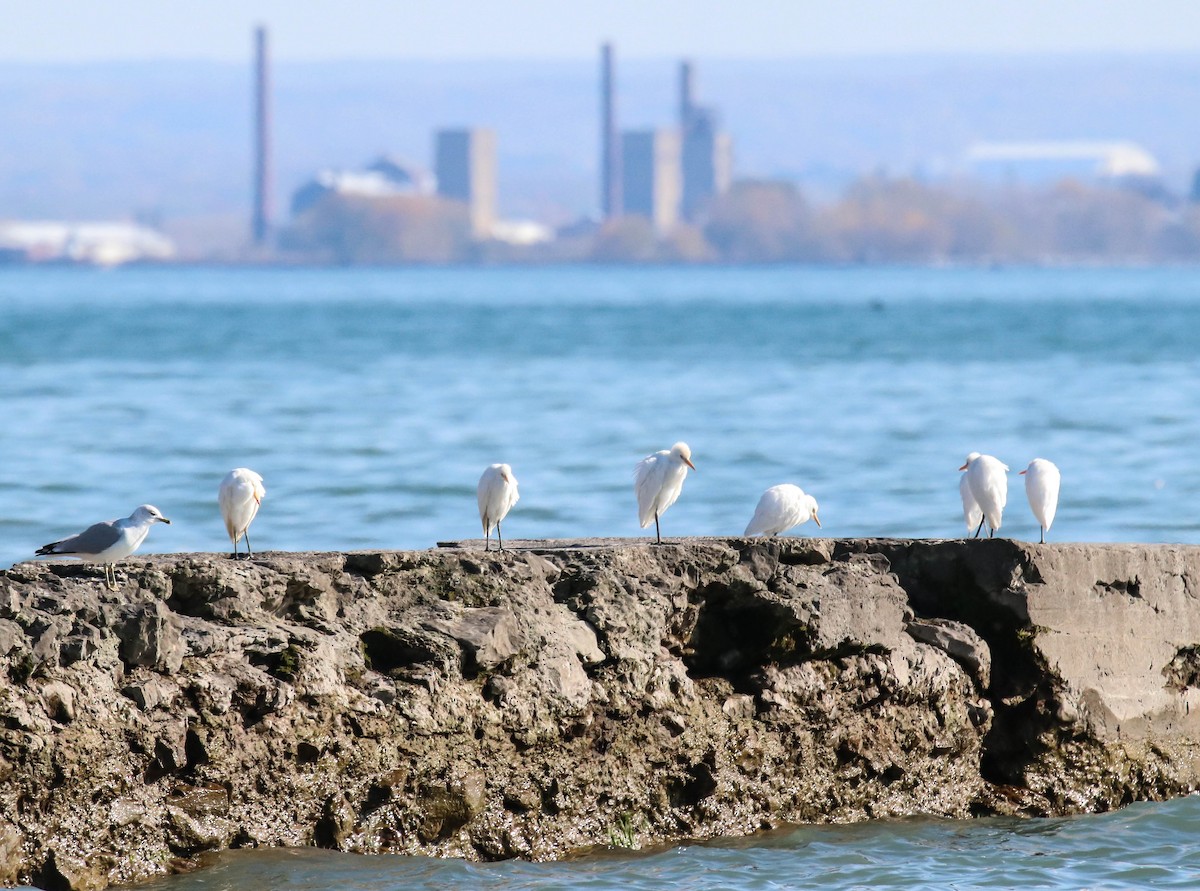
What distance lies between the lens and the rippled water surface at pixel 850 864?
23.9ft

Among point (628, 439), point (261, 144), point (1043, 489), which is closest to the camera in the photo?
point (1043, 489)

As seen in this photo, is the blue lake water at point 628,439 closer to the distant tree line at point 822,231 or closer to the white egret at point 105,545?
the white egret at point 105,545

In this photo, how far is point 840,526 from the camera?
62.9 feet

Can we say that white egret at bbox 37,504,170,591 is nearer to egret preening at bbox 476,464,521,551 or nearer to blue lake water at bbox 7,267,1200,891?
blue lake water at bbox 7,267,1200,891

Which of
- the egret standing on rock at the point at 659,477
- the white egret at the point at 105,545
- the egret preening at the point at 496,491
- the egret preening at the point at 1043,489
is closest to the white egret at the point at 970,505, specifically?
the egret preening at the point at 1043,489

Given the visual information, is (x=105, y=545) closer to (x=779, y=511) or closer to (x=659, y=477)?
(x=659, y=477)

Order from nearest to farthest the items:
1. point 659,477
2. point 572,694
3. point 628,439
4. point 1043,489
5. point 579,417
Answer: point 572,694 → point 659,477 → point 1043,489 → point 628,439 → point 579,417

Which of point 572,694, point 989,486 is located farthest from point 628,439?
point 572,694

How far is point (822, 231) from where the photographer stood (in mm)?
196625

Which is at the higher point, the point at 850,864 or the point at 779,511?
the point at 779,511

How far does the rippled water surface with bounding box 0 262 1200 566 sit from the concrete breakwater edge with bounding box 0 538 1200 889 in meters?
8.28

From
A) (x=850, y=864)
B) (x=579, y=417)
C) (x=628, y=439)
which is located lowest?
(x=850, y=864)

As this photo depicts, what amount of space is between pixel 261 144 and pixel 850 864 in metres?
182

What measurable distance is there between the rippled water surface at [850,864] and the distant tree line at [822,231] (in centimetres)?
18423
